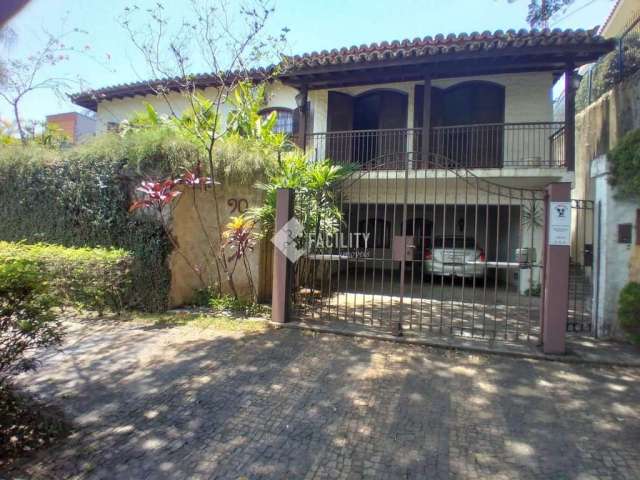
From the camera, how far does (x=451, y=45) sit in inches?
352

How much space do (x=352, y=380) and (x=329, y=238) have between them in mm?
3380

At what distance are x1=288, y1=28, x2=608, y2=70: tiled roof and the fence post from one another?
4.72 meters

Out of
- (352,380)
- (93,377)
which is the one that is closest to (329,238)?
(352,380)

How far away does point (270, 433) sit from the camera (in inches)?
127

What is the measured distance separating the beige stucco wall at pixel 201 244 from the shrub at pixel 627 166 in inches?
229

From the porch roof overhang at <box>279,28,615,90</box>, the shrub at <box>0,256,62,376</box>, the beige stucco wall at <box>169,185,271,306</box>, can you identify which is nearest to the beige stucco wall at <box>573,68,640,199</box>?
the porch roof overhang at <box>279,28,615,90</box>

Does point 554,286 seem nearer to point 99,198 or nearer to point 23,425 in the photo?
point 23,425

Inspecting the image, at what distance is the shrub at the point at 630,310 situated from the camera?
17.1 ft

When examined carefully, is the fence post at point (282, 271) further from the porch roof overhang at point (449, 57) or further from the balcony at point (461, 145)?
the balcony at point (461, 145)

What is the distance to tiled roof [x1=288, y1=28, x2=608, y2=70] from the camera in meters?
8.38

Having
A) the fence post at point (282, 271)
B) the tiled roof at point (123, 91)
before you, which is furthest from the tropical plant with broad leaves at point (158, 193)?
the tiled roof at point (123, 91)

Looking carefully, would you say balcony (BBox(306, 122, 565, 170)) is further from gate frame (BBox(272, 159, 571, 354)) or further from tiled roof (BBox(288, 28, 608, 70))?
gate frame (BBox(272, 159, 571, 354))

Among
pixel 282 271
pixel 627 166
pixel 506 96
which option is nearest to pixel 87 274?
pixel 282 271

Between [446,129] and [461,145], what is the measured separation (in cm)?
64
